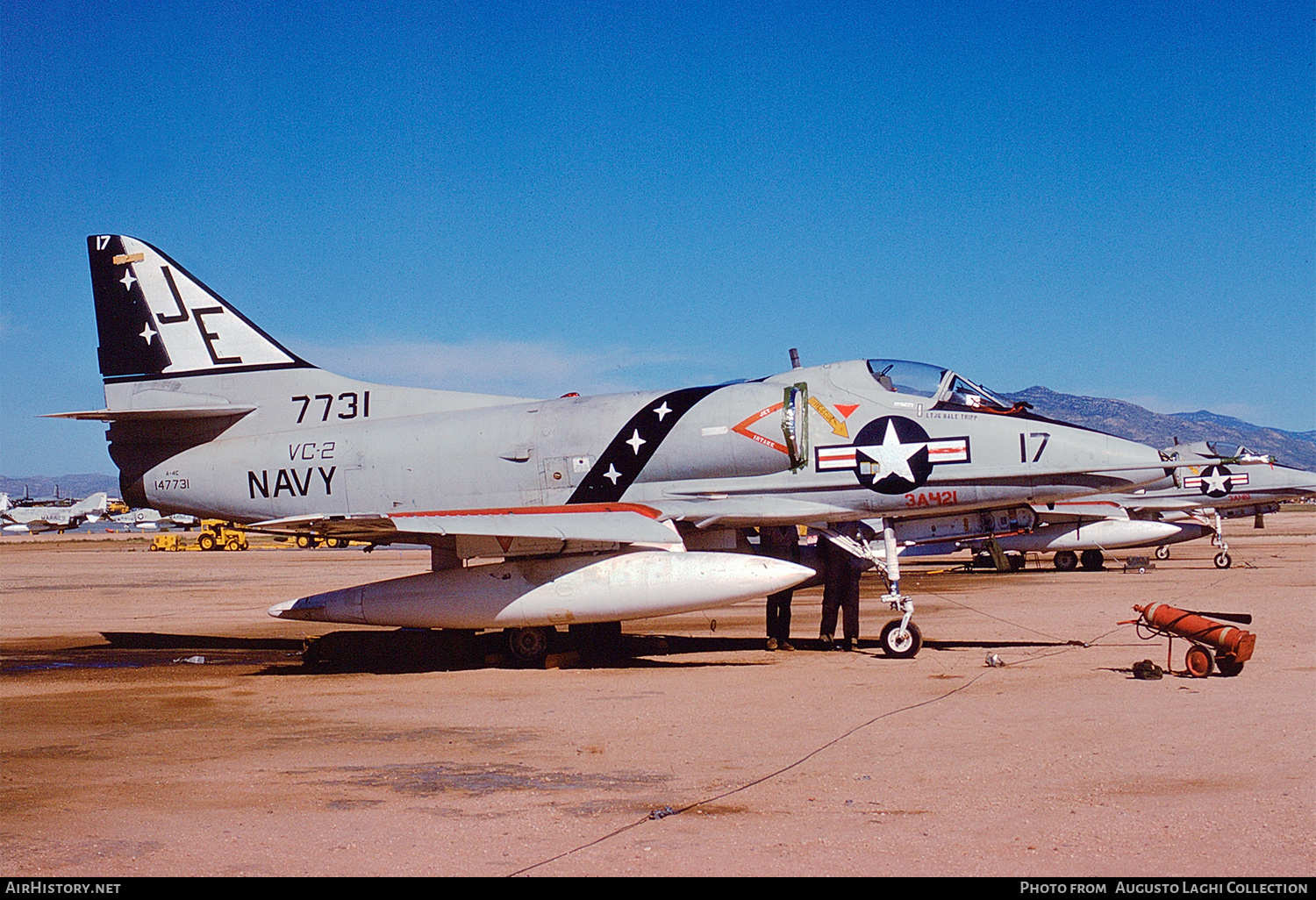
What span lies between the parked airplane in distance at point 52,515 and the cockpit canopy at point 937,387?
10300 cm

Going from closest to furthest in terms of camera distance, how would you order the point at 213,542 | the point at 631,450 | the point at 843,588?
the point at 631,450 → the point at 843,588 → the point at 213,542

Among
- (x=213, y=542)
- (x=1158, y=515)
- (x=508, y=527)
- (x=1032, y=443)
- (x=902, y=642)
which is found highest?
(x=1032, y=443)

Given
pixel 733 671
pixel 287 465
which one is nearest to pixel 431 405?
pixel 287 465

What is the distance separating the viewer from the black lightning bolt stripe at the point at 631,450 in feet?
45.2

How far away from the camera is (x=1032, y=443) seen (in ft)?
42.1

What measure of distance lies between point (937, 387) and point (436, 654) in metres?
7.52

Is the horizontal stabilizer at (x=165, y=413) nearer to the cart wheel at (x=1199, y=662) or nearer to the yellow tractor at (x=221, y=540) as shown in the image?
the cart wheel at (x=1199, y=662)

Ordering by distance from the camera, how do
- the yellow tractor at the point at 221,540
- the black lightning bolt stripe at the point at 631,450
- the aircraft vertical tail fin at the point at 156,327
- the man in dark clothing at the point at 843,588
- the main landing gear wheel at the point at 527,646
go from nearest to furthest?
the main landing gear wheel at the point at 527,646, the black lightning bolt stripe at the point at 631,450, the man in dark clothing at the point at 843,588, the aircraft vertical tail fin at the point at 156,327, the yellow tractor at the point at 221,540

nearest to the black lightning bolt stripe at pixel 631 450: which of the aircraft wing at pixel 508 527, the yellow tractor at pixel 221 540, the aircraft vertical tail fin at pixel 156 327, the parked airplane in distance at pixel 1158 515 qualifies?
the aircraft wing at pixel 508 527

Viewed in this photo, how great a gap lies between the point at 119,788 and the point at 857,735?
17.7ft

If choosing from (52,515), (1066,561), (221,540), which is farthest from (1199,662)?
(52,515)

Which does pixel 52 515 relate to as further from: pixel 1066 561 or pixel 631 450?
pixel 631 450

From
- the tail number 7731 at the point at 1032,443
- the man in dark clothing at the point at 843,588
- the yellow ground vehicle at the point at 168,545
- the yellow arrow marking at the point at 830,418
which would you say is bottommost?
the yellow ground vehicle at the point at 168,545

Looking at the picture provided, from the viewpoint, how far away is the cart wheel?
10.9m
